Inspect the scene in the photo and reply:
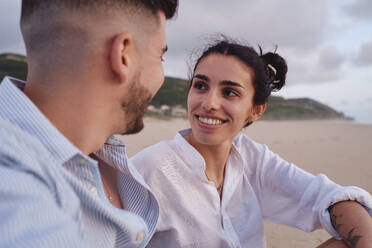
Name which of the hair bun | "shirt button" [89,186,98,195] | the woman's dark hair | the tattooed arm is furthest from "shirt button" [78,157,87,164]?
the hair bun

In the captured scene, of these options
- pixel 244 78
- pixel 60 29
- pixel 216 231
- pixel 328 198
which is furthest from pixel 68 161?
pixel 328 198

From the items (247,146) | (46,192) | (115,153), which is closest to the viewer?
(46,192)

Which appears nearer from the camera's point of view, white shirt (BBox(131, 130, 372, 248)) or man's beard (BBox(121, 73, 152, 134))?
man's beard (BBox(121, 73, 152, 134))

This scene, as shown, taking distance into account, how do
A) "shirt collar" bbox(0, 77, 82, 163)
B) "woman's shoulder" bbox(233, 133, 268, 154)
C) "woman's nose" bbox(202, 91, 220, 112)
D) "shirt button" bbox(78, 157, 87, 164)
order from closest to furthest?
"shirt collar" bbox(0, 77, 82, 163) → "shirt button" bbox(78, 157, 87, 164) → "woman's nose" bbox(202, 91, 220, 112) → "woman's shoulder" bbox(233, 133, 268, 154)

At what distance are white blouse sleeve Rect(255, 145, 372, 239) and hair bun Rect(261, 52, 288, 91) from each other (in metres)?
0.68

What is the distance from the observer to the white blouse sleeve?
5.94 feet

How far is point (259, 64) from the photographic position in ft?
7.15

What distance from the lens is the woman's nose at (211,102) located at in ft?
6.42

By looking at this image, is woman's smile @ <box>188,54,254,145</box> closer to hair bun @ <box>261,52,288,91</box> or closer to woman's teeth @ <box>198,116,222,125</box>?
woman's teeth @ <box>198,116,222,125</box>

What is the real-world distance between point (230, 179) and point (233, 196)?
0.13m

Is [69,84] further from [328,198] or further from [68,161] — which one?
[328,198]

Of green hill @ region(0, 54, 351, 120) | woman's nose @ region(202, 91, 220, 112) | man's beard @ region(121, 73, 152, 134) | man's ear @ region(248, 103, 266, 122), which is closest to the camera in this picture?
man's beard @ region(121, 73, 152, 134)

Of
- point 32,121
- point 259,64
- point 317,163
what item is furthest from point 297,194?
point 317,163

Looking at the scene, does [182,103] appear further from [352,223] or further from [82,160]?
[82,160]
